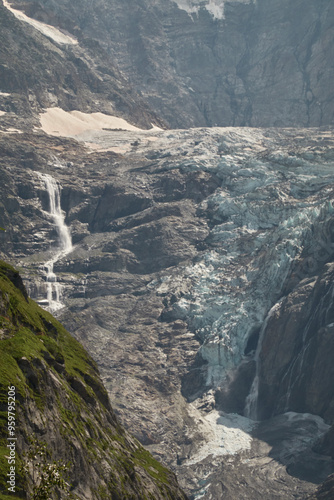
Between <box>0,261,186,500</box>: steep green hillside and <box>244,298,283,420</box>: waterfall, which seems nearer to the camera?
<box>0,261,186,500</box>: steep green hillside

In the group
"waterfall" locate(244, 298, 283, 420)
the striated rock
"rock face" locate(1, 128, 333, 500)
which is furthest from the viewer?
"waterfall" locate(244, 298, 283, 420)

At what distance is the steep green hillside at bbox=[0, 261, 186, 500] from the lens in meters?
47.4

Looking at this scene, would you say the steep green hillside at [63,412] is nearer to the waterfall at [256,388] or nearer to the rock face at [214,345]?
the rock face at [214,345]

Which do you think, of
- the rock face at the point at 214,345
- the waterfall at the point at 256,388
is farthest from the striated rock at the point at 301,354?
the waterfall at the point at 256,388

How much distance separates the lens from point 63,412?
181 feet

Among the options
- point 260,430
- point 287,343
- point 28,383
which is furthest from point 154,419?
point 28,383

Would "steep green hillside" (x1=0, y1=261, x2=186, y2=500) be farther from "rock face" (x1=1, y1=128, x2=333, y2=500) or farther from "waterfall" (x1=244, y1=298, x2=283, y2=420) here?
"waterfall" (x1=244, y1=298, x2=283, y2=420)

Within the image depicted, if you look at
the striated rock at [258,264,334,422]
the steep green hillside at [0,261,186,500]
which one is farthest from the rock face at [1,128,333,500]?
the steep green hillside at [0,261,186,500]

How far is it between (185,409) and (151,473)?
86.5 m

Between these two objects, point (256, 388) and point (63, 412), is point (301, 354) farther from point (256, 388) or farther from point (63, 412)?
point (63, 412)

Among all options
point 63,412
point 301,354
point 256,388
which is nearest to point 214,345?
point 256,388

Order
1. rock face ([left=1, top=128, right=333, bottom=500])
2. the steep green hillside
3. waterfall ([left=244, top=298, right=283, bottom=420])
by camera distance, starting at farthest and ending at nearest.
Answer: waterfall ([left=244, top=298, right=283, bottom=420]) → rock face ([left=1, top=128, right=333, bottom=500]) → the steep green hillside

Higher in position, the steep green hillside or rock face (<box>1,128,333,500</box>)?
rock face (<box>1,128,333,500</box>)

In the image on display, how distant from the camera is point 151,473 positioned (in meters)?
71.4
